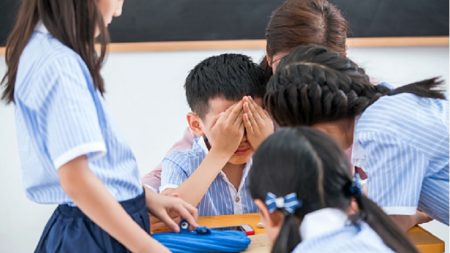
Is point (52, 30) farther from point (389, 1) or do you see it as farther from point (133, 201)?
point (389, 1)

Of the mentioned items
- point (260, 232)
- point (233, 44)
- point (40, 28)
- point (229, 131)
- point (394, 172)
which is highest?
point (40, 28)

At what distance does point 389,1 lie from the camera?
2.85m

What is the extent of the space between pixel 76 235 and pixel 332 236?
1.52 feet

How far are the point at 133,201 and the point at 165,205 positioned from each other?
0.14 meters

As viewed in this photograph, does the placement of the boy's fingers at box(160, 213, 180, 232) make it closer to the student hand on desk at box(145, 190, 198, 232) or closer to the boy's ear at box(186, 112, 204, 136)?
the student hand on desk at box(145, 190, 198, 232)

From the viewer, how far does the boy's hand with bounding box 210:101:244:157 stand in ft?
5.21

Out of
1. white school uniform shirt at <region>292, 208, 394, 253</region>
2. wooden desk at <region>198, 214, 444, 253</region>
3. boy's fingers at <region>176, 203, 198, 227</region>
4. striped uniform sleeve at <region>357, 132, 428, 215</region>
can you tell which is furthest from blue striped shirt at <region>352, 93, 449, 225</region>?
boy's fingers at <region>176, 203, 198, 227</region>

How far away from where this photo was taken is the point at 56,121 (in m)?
1.03

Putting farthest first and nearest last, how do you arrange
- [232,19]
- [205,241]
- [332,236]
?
[232,19], [205,241], [332,236]

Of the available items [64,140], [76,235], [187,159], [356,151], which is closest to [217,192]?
[187,159]

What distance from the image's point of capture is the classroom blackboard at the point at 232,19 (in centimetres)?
273

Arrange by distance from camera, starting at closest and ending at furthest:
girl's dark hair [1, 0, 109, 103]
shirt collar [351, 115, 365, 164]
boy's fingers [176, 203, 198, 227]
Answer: girl's dark hair [1, 0, 109, 103] < shirt collar [351, 115, 365, 164] < boy's fingers [176, 203, 198, 227]

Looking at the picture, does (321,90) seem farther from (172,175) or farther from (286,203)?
(172,175)

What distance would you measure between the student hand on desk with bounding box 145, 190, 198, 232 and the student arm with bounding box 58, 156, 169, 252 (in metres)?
0.20
